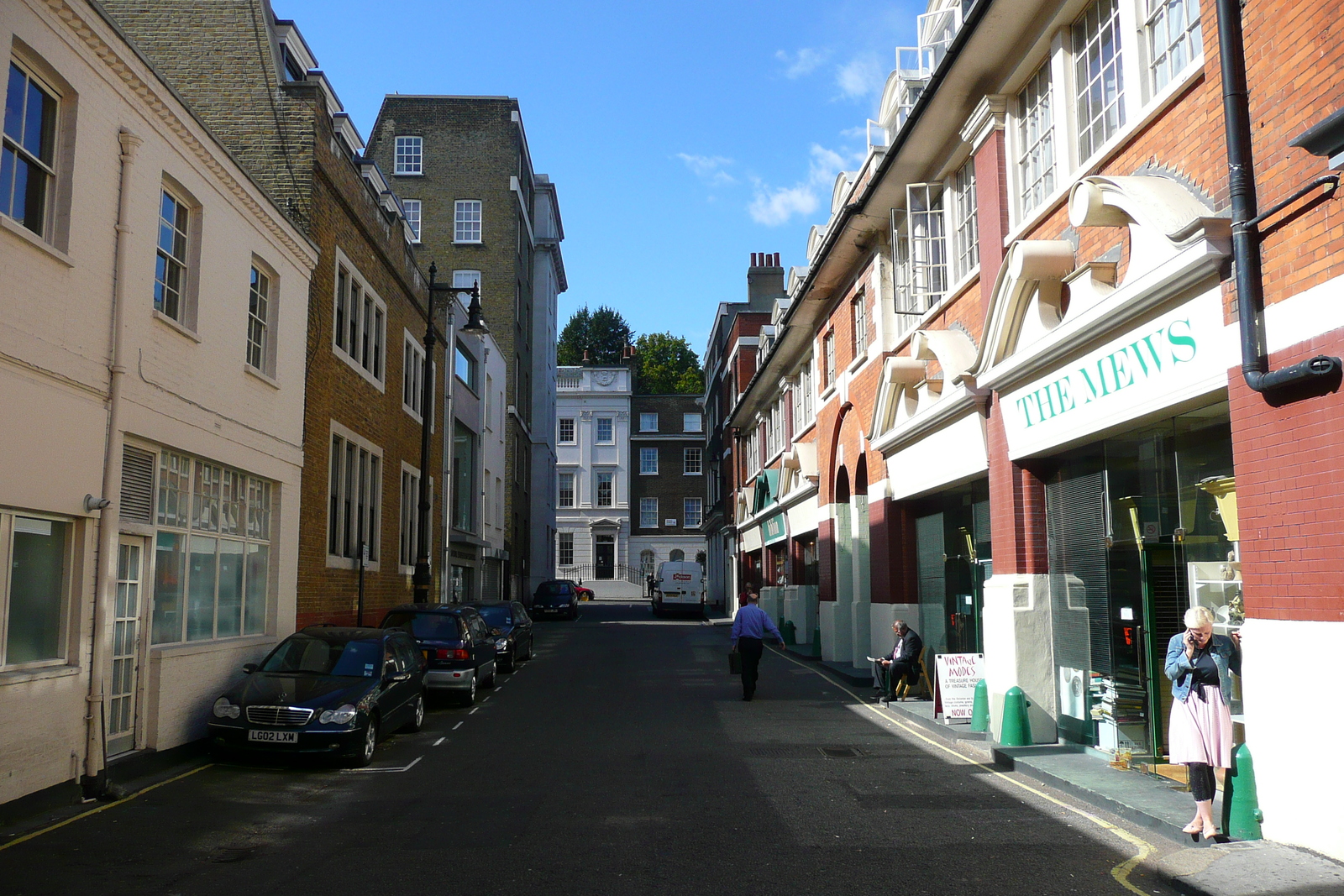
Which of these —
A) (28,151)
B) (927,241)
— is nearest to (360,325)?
(927,241)

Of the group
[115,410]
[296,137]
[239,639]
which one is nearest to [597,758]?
[239,639]

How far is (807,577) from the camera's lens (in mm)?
29953

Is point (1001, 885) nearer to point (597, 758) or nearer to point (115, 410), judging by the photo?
point (597, 758)

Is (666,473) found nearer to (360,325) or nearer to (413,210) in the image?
(413,210)

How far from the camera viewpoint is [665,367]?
8412 centimetres

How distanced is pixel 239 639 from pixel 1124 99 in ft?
38.6

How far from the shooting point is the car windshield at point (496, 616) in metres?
24.2

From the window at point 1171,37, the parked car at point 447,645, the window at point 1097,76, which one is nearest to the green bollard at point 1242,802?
the window at point 1171,37

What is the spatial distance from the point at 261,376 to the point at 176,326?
2745 mm

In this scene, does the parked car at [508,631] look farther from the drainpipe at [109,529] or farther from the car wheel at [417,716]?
the drainpipe at [109,529]

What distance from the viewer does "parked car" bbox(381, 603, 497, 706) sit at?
1681cm

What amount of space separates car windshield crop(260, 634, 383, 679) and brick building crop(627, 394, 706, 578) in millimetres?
63366

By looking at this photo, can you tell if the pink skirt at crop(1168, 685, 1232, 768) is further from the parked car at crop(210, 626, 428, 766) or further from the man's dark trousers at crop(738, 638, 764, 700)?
the man's dark trousers at crop(738, 638, 764, 700)

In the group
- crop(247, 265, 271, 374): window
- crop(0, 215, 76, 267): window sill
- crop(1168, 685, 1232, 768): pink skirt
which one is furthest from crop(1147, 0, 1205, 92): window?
crop(247, 265, 271, 374): window
